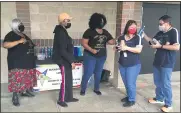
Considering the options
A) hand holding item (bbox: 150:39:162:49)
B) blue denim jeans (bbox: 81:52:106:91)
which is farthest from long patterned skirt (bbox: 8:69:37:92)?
hand holding item (bbox: 150:39:162:49)

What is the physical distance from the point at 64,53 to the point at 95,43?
0.68 m

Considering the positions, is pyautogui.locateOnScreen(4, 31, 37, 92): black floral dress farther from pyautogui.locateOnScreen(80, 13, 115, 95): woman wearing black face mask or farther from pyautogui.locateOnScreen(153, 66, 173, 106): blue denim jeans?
pyautogui.locateOnScreen(153, 66, 173, 106): blue denim jeans

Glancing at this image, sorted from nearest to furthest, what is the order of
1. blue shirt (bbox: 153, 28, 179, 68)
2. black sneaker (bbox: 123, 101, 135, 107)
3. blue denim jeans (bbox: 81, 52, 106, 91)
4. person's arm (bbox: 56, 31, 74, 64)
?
blue shirt (bbox: 153, 28, 179, 68)
person's arm (bbox: 56, 31, 74, 64)
black sneaker (bbox: 123, 101, 135, 107)
blue denim jeans (bbox: 81, 52, 106, 91)

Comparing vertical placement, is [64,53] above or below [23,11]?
below

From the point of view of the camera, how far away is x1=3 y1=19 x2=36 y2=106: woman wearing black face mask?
Result: 3.40 m

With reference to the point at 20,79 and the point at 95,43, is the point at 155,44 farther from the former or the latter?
the point at 20,79

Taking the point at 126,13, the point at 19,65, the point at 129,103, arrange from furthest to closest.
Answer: the point at 126,13 < the point at 129,103 < the point at 19,65

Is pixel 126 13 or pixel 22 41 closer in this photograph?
pixel 22 41

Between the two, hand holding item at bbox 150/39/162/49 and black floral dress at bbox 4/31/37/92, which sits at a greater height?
hand holding item at bbox 150/39/162/49

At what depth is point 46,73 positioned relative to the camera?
409cm

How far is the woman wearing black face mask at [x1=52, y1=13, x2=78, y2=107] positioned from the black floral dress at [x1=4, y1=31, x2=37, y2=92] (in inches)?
20.2

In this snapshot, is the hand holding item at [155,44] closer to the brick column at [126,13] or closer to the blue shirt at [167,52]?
the blue shirt at [167,52]

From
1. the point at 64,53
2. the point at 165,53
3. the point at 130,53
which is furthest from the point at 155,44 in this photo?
the point at 64,53

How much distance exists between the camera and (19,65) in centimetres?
355
